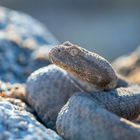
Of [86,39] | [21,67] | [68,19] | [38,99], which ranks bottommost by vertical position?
[38,99]

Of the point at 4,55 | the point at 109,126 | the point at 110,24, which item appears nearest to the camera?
the point at 109,126

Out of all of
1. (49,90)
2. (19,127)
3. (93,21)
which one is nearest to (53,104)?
(49,90)

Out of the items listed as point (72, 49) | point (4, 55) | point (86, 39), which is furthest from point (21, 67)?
point (86, 39)

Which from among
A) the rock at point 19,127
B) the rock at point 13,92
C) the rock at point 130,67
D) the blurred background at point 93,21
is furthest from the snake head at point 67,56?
the blurred background at point 93,21

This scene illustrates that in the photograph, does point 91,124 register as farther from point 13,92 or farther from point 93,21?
point 93,21

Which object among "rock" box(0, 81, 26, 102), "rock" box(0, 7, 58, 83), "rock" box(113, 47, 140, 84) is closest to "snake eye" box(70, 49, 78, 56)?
"rock" box(0, 81, 26, 102)

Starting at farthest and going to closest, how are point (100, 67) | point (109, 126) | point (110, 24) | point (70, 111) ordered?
point (110, 24), point (100, 67), point (70, 111), point (109, 126)

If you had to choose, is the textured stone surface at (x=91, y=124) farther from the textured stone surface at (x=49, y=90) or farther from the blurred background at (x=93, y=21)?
the blurred background at (x=93, y=21)

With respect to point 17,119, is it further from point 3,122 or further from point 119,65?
point 119,65
